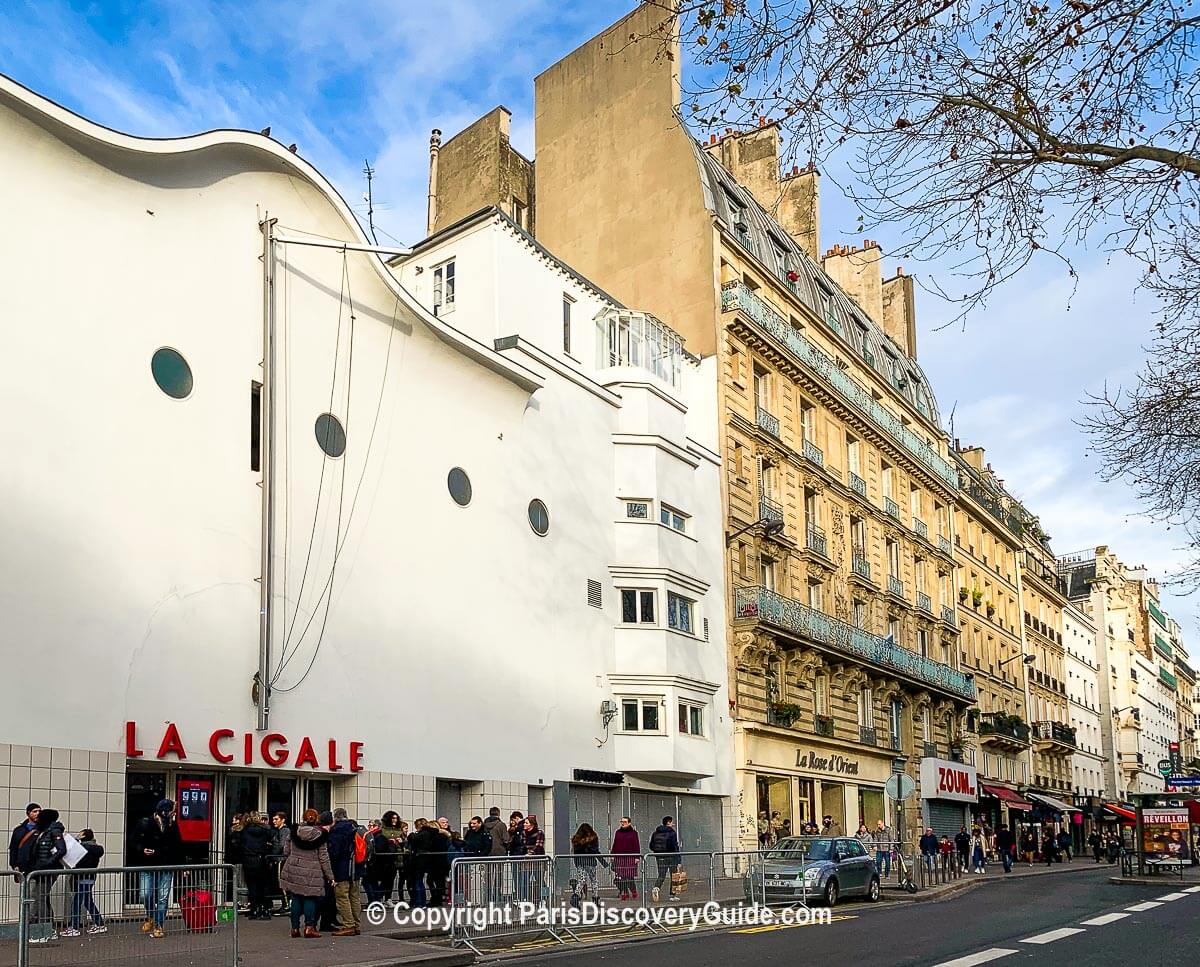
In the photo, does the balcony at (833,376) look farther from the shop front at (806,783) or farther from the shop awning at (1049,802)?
the shop awning at (1049,802)

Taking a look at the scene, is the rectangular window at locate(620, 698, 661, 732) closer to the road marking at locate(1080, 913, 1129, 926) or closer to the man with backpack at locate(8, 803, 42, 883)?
the road marking at locate(1080, 913, 1129, 926)

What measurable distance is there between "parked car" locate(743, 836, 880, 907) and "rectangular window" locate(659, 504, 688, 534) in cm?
998

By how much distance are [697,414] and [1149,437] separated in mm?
21674

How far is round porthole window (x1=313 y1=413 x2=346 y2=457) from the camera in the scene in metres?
23.1

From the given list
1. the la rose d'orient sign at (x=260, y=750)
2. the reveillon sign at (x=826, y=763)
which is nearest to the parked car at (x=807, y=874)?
the la rose d'orient sign at (x=260, y=750)

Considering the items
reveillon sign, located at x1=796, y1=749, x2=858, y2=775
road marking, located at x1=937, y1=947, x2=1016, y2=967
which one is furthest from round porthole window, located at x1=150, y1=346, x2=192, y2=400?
reveillon sign, located at x1=796, y1=749, x2=858, y2=775

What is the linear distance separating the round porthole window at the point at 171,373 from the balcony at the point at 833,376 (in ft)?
64.4

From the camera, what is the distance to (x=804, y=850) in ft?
76.7

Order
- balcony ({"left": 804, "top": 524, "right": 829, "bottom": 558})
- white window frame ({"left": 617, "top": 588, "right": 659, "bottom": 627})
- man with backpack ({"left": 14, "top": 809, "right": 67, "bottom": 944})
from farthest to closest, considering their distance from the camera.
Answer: balcony ({"left": 804, "top": 524, "right": 829, "bottom": 558}), white window frame ({"left": 617, "top": 588, "right": 659, "bottom": 627}), man with backpack ({"left": 14, "top": 809, "right": 67, "bottom": 944})

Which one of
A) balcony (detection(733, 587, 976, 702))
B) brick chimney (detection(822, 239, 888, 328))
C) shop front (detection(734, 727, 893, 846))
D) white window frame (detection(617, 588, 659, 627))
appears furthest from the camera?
brick chimney (detection(822, 239, 888, 328))

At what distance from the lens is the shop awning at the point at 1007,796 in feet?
180

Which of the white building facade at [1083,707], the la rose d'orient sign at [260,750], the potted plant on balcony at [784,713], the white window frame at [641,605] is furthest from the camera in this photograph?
the white building facade at [1083,707]

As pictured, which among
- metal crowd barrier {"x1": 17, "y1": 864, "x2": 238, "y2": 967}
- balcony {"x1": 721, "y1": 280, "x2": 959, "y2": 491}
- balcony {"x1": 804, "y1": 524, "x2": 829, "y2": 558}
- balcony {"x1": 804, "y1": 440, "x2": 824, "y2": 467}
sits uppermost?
balcony {"x1": 721, "y1": 280, "x2": 959, "y2": 491}

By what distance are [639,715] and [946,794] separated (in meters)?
19.0
